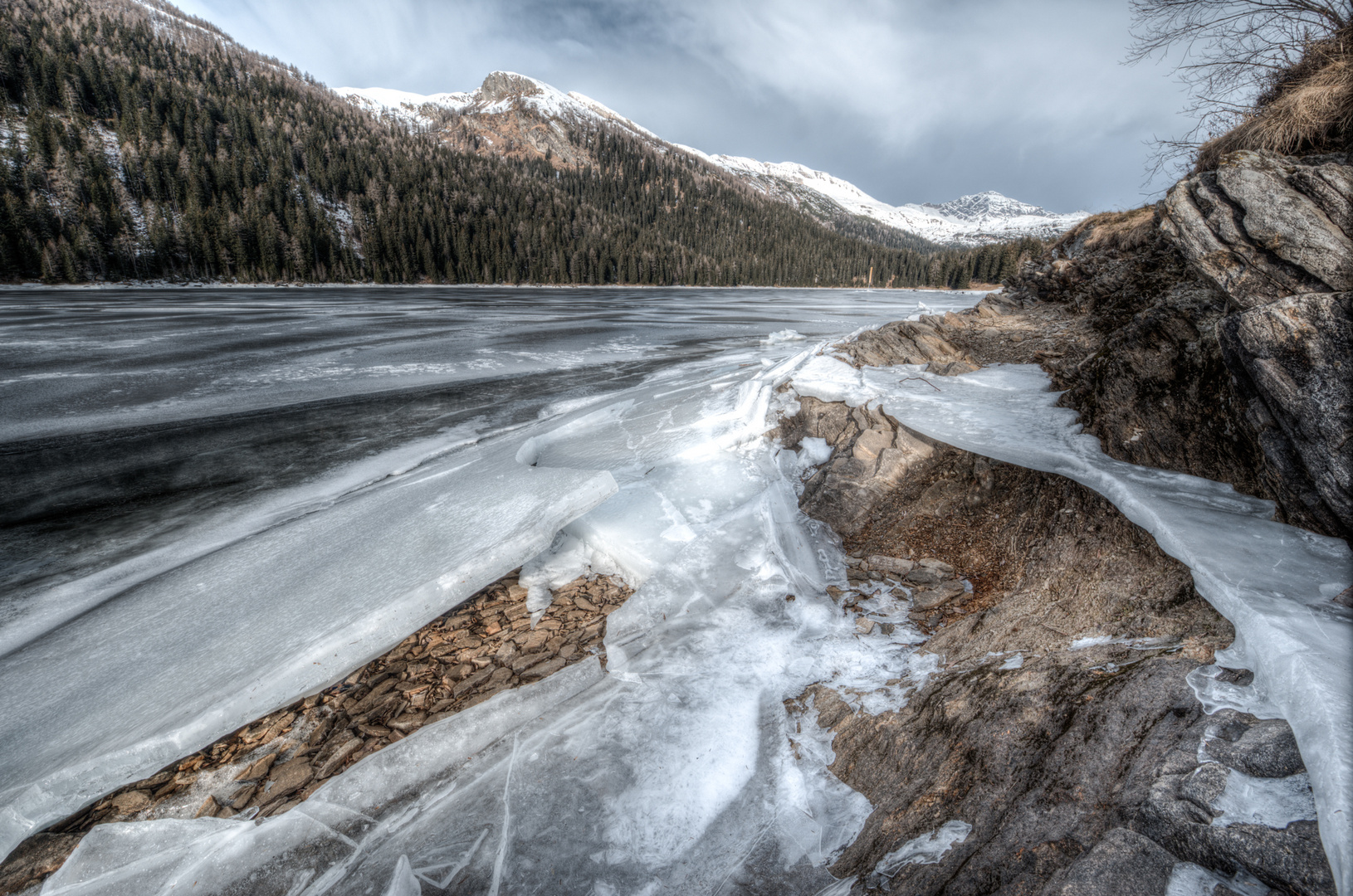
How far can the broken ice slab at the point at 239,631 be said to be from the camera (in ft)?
9.22

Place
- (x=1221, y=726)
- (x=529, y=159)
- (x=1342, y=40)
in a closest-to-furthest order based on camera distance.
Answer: (x=1221, y=726)
(x=1342, y=40)
(x=529, y=159)

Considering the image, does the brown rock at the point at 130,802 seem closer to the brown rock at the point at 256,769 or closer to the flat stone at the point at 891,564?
the brown rock at the point at 256,769

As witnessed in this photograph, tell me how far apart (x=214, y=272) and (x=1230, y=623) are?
83543mm

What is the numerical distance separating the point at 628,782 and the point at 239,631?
3.12m

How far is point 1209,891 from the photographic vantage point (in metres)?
1.35

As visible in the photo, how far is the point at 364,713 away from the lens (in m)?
3.19

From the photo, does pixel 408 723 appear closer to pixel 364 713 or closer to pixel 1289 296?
pixel 364 713

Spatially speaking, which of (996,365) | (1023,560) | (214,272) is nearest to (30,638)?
(1023,560)

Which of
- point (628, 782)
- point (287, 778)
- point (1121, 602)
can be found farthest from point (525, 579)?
point (1121, 602)

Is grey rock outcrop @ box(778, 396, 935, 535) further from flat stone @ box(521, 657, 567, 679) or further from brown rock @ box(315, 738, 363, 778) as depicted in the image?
brown rock @ box(315, 738, 363, 778)

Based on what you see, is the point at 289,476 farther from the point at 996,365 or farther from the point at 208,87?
the point at 208,87

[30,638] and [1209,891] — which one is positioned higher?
[1209,891]

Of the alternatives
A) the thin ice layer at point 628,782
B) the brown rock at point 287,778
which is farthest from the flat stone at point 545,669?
the brown rock at point 287,778

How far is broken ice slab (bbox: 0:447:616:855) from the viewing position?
2811 mm
